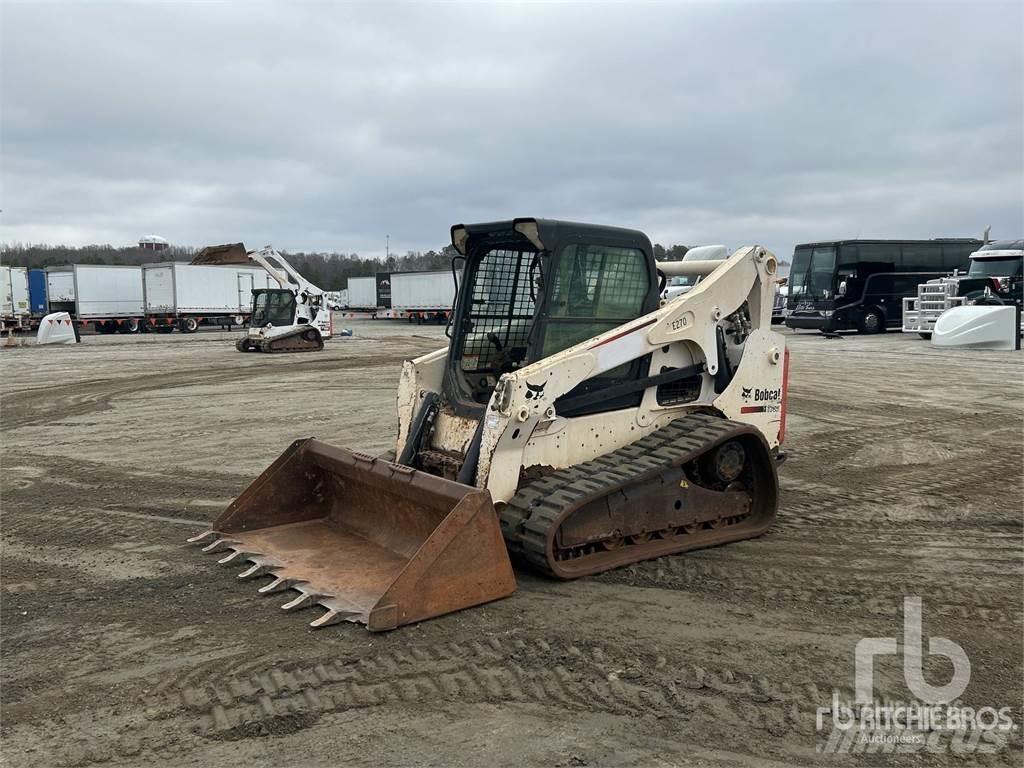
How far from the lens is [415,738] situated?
3.35 metres

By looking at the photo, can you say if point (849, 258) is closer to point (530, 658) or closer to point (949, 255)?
point (949, 255)

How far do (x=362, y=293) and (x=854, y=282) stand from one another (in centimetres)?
3725

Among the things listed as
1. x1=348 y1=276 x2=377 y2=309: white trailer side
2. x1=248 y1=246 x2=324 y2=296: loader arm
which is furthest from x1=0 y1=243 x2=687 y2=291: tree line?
x1=248 y1=246 x2=324 y2=296: loader arm

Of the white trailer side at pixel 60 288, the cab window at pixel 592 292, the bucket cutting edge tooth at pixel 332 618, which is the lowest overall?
the bucket cutting edge tooth at pixel 332 618

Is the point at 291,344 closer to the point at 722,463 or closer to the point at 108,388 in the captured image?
the point at 108,388

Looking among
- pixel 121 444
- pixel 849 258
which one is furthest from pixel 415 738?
pixel 849 258

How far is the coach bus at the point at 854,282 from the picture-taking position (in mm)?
29625

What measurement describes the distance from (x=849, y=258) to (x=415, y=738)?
29.5 m

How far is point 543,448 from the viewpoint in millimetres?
5355

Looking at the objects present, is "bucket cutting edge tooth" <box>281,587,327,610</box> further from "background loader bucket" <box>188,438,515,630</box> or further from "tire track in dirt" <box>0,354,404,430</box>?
"tire track in dirt" <box>0,354,404,430</box>

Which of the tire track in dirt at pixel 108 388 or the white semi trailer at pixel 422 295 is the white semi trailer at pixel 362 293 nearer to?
→ the white semi trailer at pixel 422 295

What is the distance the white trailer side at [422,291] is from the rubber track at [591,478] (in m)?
39.8

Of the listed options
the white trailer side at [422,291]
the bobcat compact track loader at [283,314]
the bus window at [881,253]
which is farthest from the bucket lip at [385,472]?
the white trailer side at [422,291]

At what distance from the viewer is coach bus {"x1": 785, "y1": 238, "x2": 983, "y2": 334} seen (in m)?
29.6
